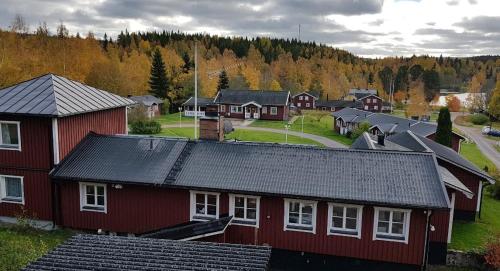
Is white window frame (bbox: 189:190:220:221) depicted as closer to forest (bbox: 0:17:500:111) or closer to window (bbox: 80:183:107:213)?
window (bbox: 80:183:107:213)

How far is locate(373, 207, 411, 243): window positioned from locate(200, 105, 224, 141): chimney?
8450mm

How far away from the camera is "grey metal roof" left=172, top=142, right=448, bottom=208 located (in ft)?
51.0

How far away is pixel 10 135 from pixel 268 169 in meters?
12.2

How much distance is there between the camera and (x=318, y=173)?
1708cm

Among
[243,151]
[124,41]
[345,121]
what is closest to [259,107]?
[345,121]

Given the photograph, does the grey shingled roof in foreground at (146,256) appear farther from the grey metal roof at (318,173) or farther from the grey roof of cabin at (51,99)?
the grey roof of cabin at (51,99)

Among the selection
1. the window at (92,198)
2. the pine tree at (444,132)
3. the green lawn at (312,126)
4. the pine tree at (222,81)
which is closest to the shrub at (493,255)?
the window at (92,198)

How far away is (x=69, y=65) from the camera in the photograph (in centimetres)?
5494

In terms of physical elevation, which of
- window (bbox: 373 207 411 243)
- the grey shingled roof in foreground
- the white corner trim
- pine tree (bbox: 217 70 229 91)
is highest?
pine tree (bbox: 217 70 229 91)

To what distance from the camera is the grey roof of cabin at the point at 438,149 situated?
876 inches

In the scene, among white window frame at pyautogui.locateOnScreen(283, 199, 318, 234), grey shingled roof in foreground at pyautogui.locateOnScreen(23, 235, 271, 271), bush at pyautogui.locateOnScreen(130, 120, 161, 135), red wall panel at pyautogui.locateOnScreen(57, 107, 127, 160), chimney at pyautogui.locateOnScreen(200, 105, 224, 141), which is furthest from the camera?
bush at pyautogui.locateOnScreen(130, 120, 161, 135)

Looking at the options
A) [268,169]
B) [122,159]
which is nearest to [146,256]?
[268,169]

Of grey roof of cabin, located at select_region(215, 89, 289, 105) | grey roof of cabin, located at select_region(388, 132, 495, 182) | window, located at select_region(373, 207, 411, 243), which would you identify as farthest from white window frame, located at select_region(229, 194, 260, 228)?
grey roof of cabin, located at select_region(215, 89, 289, 105)

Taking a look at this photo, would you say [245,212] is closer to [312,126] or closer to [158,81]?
[312,126]
